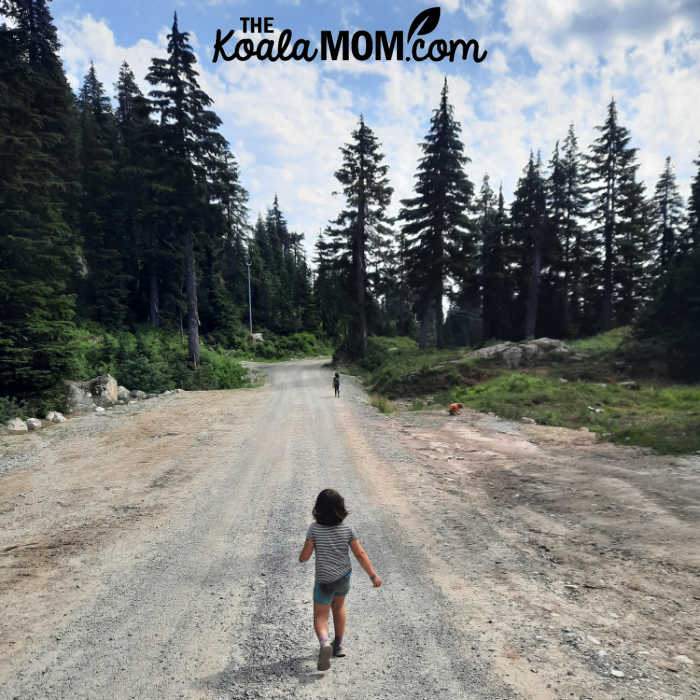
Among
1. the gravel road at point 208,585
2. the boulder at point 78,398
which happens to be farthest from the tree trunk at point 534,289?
the boulder at point 78,398

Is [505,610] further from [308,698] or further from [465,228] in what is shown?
[465,228]

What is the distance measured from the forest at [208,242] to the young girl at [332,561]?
15.4 metres

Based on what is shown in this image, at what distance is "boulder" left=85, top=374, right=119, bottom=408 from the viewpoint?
17.7m

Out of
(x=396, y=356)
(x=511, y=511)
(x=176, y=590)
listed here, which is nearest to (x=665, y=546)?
(x=511, y=511)

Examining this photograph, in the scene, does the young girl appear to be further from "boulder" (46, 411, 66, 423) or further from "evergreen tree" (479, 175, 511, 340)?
"evergreen tree" (479, 175, 511, 340)

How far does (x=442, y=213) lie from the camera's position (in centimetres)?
3183

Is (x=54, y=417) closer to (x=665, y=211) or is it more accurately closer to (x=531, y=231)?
(x=531, y=231)

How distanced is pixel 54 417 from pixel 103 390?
3.15 metres

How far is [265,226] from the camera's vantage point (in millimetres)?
90250

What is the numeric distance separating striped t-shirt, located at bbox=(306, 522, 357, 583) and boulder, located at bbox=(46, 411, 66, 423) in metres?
14.9

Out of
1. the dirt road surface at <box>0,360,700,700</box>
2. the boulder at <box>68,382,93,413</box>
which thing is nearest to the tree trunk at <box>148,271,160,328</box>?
the boulder at <box>68,382,93,413</box>

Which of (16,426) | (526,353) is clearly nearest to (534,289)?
(526,353)

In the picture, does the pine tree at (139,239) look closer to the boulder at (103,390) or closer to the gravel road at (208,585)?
the boulder at (103,390)

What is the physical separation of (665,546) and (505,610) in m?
2.91
